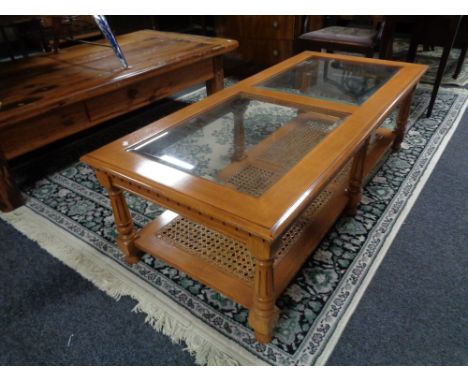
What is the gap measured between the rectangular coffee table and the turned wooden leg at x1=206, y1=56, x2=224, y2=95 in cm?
51

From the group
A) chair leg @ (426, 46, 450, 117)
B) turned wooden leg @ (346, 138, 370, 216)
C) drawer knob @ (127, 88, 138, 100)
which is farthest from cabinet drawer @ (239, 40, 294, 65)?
turned wooden leg @ (346, 138, 370, 216)

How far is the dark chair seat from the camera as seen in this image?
1.71 metres

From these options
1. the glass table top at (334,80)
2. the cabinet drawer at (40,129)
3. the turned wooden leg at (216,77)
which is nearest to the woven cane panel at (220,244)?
the glass table top at (334,80)

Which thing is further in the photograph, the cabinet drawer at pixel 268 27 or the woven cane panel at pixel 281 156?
the cabinet drawer at pixel 268 27

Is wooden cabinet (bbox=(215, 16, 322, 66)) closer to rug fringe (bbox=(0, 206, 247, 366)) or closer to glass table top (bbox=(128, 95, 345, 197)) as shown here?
glass table top (bbox=(128, 95, 345, 197))

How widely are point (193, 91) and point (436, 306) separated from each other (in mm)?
1715

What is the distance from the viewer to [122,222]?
0.89 meters

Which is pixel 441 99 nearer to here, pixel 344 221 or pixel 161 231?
pixel 344 221

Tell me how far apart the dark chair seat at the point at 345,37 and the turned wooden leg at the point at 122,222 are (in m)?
1.40

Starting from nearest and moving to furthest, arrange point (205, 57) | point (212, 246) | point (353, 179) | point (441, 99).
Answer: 1. point (212, 246)
2. point (353, 179)
3. point (205, 57)
4. point (441, 99)

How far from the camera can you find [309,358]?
2.36 ft

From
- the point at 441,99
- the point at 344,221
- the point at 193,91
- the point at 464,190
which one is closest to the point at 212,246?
the point at 344,221

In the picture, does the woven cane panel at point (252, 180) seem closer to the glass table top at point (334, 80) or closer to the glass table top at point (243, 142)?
the glass table top at point (243, 142)

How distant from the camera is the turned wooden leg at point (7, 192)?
3.66 feet
